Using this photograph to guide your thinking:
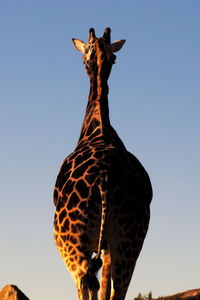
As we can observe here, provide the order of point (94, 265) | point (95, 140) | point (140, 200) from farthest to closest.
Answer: point (95, 140), point (140, 200), point (94, 265)

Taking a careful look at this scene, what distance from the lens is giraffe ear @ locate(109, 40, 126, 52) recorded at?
1766 cm

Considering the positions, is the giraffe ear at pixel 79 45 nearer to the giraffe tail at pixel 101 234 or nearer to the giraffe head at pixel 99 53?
the giraffe head at pixel 99 53

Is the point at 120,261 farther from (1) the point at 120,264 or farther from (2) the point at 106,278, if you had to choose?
(2) the point at 106,278

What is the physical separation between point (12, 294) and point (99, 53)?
579cm

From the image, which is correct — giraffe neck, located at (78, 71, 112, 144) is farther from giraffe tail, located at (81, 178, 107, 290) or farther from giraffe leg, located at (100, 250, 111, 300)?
giraffe tail, located at (81, 178, 107, 290)

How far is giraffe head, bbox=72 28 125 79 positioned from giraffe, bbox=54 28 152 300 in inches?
77.7

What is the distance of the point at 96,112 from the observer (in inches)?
671

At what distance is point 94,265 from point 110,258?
861 mm

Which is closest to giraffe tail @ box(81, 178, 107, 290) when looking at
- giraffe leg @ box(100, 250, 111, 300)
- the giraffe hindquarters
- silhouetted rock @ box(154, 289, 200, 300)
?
the giraffe hindquarters

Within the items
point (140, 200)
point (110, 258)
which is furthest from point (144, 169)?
point (110, 258)

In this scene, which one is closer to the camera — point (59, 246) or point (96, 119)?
point (59, 246)

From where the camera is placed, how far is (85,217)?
14586mm

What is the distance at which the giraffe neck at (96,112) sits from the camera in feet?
54.7

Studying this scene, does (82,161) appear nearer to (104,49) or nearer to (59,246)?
(59,246)
